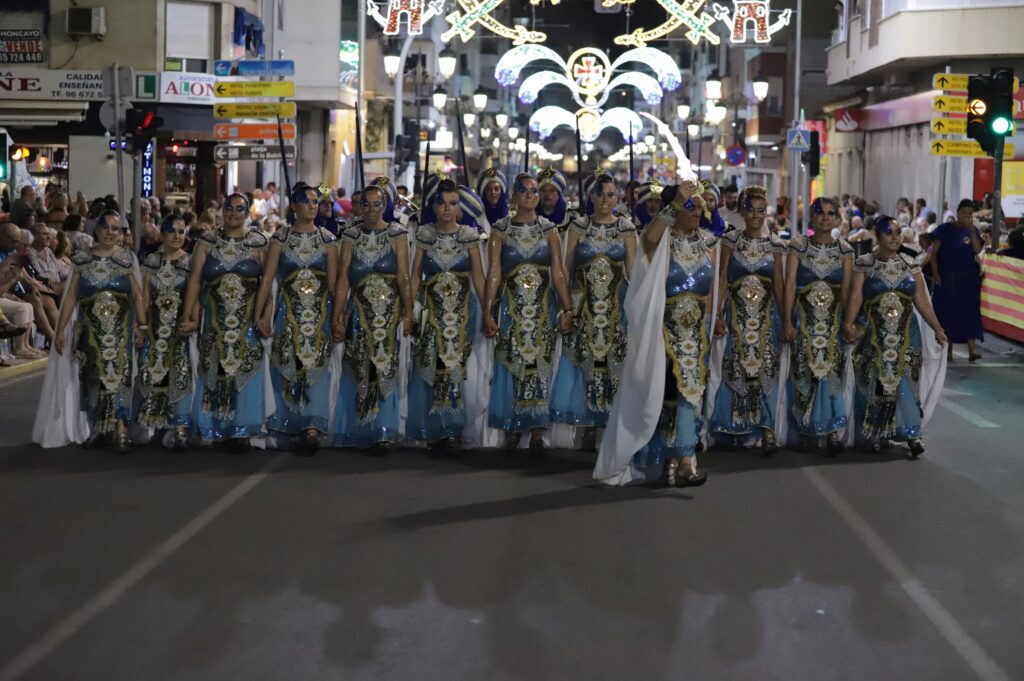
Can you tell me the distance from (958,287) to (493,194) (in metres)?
8.04

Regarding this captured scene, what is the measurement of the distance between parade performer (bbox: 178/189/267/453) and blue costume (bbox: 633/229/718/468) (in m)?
3.08

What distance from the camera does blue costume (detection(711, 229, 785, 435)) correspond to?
11.6 m

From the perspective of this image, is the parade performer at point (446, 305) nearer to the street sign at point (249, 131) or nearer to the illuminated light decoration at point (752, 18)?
the street sign at point (249, 131)

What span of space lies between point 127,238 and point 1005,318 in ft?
39.8

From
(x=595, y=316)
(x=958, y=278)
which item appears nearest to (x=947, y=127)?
(x=958, y=278)

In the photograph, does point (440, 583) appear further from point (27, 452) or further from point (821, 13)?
point (821, 13)

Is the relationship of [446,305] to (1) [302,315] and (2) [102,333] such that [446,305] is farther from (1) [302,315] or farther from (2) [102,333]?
(2) [102,333]

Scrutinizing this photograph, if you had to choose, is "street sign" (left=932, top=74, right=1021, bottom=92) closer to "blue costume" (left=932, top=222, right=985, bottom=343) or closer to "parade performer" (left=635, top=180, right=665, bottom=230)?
"blue costume" (left=932, top=222, right=985, bottom=343)

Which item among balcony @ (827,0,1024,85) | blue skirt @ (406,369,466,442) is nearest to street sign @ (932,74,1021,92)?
balcony @ (827,0,1024,85)

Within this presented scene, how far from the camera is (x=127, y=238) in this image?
1650cm

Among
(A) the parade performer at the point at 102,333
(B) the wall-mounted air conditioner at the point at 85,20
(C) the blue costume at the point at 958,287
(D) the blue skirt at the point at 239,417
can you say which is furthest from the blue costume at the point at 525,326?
(B) the wall-mounted air conditioner at the point at 85,20

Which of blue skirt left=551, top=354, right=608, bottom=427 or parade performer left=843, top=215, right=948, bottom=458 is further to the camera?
parade performer left=843, top=215, right=948, bottom=458

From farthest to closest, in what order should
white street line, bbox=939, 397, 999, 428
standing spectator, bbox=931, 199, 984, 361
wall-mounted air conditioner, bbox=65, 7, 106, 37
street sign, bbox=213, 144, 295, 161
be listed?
wall-mounted air conditioner, bbox=65, 7, 106, 37 < street sign, bbox=213, 144, 295, 161 < standing spectator, bbox=931, 199, 984, 361 < white street line, bbox=939, 397, 999, 428

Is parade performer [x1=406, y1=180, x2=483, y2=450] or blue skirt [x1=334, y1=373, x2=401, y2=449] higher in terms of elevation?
parade performer [x1=406, y1=180, x2=483, y2=450]
